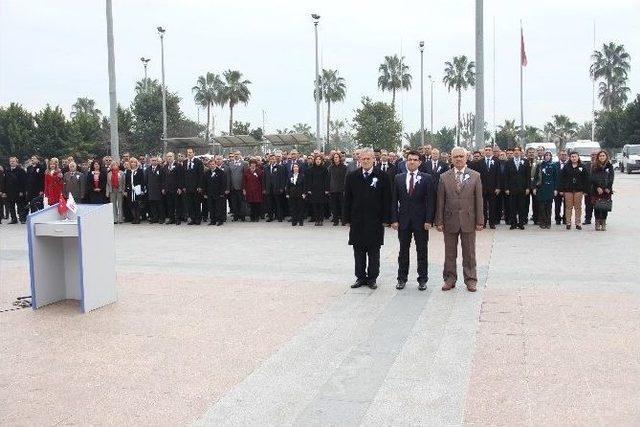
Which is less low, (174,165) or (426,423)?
(174,165)

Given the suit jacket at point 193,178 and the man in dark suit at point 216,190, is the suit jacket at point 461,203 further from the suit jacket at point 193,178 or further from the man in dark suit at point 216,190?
the suit jacket at point 193,178

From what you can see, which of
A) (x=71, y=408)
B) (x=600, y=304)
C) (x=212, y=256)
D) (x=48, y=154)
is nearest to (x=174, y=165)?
(x=212, y=256)

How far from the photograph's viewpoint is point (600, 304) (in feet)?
27.3

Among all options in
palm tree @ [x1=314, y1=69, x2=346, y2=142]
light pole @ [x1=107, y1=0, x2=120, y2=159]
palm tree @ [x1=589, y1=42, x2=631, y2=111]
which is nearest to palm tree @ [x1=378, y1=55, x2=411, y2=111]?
palm tree @ [x1=314, y1=69, x2=346, y2=142]

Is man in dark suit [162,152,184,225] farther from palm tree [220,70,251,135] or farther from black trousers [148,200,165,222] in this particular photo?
palm tree [220,70,251,135]

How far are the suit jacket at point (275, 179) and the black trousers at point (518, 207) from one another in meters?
5.97

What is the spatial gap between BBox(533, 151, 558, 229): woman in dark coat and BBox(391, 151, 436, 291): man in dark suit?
25.2 feet

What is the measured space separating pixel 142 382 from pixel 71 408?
26.9 inches

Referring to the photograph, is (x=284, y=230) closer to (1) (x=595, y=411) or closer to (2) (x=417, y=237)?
(2) (x=417, y=237)

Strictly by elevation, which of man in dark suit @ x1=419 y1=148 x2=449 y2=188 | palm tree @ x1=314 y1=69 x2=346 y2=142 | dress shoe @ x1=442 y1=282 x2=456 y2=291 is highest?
palm tree @ x1=314 y1=69 x2=346 y2=142

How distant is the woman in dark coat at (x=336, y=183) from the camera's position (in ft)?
Answer: 59.9

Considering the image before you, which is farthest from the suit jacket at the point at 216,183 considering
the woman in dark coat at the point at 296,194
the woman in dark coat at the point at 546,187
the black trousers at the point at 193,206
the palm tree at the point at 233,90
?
the palm tree at the point at 233,90

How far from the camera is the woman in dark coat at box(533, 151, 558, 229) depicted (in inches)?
649

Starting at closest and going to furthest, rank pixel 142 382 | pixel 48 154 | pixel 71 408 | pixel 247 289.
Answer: pixel 71 408
pixel 142 382
pixel 247 289
pixel 48 154
